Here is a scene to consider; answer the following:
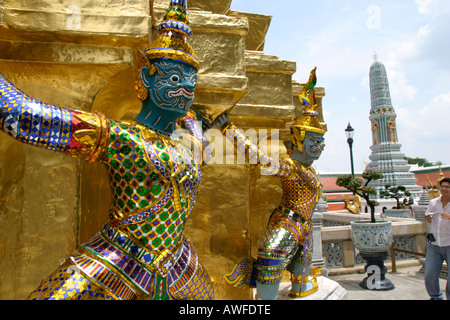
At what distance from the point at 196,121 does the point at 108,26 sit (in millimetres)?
837

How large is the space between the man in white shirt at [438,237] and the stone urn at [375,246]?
3.63 feet

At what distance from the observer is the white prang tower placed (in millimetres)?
20359

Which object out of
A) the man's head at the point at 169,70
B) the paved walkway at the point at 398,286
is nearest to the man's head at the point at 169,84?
the man's head at the point at 169,70

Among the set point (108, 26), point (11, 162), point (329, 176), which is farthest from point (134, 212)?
point (329, 176)

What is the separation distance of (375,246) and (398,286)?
880mm

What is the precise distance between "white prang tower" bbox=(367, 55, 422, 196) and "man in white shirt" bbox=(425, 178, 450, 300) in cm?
1718

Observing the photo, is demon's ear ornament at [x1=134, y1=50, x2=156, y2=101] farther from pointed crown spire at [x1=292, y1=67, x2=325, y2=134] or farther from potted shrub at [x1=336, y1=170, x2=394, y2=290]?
potted shrub at [x1=336, y1=170, x2=394, y2=290]

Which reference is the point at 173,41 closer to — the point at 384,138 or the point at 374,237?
the point at 374,237

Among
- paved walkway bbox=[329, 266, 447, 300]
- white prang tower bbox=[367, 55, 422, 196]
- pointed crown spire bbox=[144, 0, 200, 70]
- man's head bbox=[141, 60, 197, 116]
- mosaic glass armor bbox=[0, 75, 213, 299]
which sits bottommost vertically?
paved walkway bbox=[329, 266, 447, 300]

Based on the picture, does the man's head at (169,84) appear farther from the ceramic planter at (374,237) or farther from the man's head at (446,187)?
the ceramic planter at (374,237)

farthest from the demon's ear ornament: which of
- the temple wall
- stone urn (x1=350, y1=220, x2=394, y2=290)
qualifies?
stone urn (x1=350, y1=220, x2=394, y2=290)

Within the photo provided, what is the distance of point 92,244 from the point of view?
Result: 1.60m

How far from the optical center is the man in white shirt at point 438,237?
4145mm
